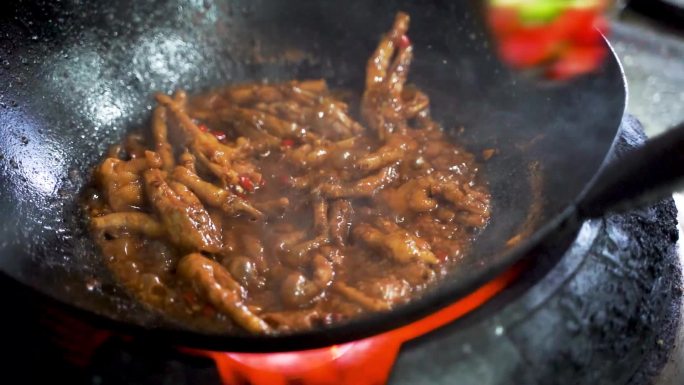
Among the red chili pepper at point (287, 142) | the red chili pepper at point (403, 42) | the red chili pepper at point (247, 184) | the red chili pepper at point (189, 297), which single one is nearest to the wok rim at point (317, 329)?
the red chili pepper at point (189, 297)

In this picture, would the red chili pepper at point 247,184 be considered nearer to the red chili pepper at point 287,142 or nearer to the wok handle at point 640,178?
the red chili pepper at point 287,142

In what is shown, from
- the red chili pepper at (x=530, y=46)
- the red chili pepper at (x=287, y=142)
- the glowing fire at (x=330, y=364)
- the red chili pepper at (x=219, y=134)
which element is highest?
the red chili pepper at (x=530, y=46)

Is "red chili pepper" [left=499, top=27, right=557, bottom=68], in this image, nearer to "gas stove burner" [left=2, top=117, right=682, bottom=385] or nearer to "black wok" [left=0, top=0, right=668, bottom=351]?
"black wok" [left=0, top=0, right=668, bottom=351]

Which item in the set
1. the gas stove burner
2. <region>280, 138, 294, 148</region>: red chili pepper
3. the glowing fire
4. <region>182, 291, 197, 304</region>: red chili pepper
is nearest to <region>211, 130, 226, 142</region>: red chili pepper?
<region>280, 138, 294, 148</region>: red chili pepper

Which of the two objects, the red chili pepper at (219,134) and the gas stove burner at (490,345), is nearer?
the gas stove burner at (490,345)

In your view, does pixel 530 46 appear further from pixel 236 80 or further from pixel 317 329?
pixel 236 80

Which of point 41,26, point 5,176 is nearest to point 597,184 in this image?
Result: point 5,176
